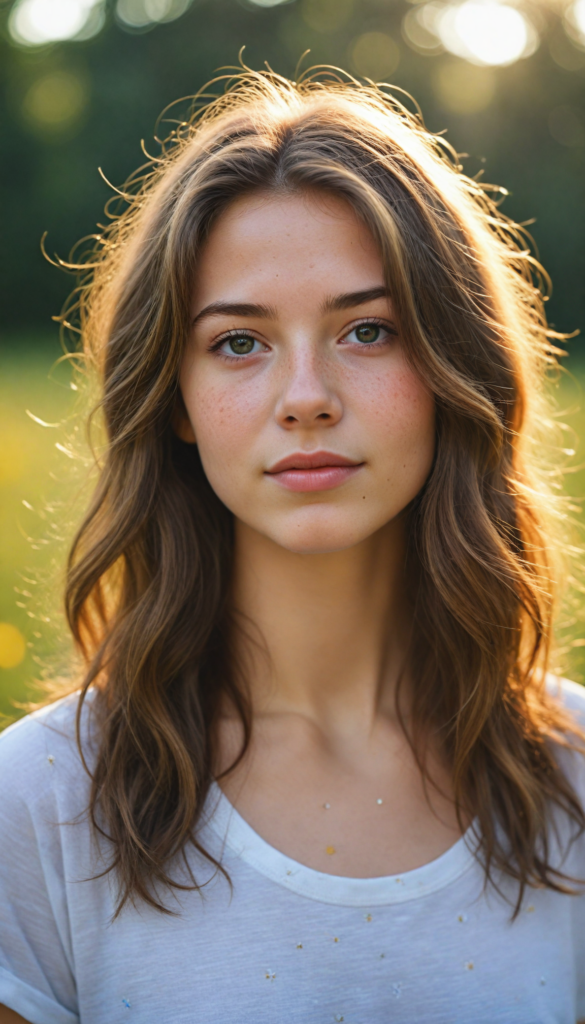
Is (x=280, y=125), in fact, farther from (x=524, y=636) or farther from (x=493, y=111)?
(x=493, y=111)

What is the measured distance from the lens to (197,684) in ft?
5.83

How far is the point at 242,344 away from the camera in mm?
1633

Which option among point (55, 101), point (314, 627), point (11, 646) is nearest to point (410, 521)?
point (314, 627)

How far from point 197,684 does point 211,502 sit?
0.39 meters

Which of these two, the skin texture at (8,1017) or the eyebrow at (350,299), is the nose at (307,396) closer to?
the eyebrow at (350,299)

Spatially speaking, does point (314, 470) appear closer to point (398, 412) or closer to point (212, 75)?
point (398, 412)

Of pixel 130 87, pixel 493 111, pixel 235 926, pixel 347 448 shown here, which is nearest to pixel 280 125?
pixel 347 448

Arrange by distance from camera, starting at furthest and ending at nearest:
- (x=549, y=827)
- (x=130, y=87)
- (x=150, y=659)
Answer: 1. (x=130, y=87)
2. (x=549, y=827)
3. (x=150, y=659)

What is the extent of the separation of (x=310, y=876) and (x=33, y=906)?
19.2 inches

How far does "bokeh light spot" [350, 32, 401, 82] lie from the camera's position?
685 inches

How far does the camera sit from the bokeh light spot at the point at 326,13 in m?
17.8

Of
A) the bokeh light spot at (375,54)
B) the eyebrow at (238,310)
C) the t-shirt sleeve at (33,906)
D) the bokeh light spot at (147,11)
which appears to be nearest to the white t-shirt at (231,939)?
the t-shirt sleeve at (33,906)

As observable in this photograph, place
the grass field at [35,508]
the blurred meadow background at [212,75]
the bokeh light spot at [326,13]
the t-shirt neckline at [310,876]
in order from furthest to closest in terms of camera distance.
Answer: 1. the bokeh light spot at [326,13]
2. the blurred meadow background at [212,75]
3. the grass field at [35,508]
4. the t-shirt neckline at [310,876]

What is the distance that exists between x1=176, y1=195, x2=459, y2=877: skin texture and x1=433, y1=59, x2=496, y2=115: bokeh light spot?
16866 mm
